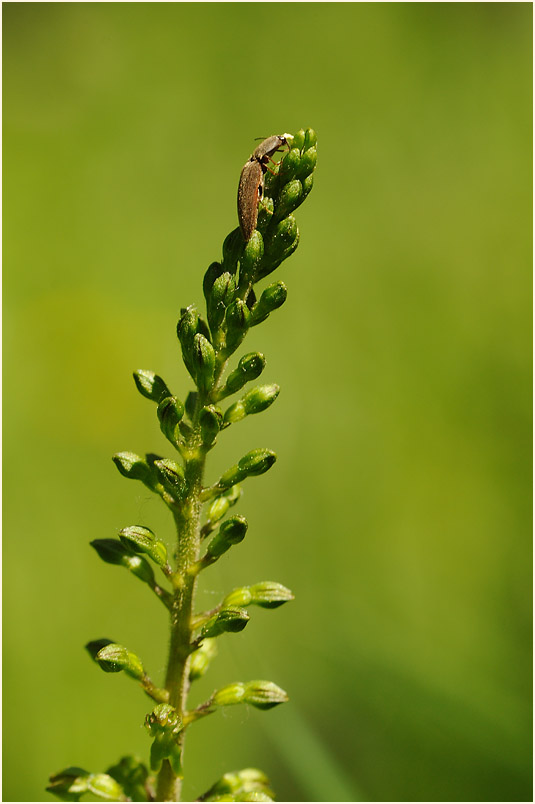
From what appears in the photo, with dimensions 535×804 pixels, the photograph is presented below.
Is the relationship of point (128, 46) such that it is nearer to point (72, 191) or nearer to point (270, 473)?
point (72, 191)

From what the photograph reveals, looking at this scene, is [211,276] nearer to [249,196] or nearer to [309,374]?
[249,196]

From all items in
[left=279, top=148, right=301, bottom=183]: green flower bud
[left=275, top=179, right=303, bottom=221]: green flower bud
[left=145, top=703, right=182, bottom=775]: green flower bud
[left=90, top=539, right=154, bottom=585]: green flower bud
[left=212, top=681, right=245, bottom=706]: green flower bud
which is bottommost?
[left=145, top=703, right=182, bottom=775]: green flower bud

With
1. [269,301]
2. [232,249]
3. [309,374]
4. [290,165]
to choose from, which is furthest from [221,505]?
[309,374]

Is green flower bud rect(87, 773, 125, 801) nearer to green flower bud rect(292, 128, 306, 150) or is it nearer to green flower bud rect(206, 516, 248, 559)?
green flower bud rect(206, 516, 248, 559)

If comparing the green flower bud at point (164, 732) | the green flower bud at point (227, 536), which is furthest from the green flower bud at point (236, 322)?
the green flower bud at point (164, 732)

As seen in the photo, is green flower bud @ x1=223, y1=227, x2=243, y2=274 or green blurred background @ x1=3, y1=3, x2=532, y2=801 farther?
green blurred background @ x1=3, y1=3, x2=532, y2=801

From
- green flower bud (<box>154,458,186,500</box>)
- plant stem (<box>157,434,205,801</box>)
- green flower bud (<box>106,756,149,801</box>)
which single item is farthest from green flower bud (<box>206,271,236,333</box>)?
green flower bud (<box>106,756,149,801</box>)
